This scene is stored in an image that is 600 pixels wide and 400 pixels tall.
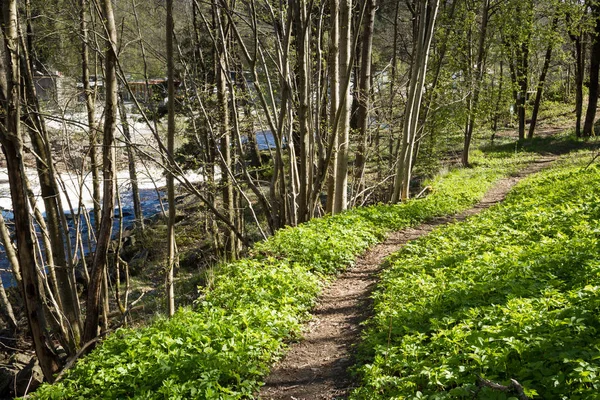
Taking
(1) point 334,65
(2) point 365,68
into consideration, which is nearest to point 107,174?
(1) point 334,65

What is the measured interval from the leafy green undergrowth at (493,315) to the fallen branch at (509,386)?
38mm

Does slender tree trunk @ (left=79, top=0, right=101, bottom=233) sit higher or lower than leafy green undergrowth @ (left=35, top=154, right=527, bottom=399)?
higher

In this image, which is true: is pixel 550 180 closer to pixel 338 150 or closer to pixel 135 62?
pixel 338 150

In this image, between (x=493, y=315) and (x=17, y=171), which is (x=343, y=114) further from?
(x=493, y=315)

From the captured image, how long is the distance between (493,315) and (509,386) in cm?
117

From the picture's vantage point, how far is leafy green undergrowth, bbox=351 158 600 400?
11.2ft

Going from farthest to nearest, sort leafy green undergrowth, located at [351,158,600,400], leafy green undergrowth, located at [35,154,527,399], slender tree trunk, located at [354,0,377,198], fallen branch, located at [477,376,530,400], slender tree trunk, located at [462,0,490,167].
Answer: slender tree trunk, located at [462,0,490,167], slender tree trunk, located at [354,0,377,198], leafy green undergrowth, located at [35,154,527,399], leafy green undergrowth, located at [351,158,600,400], fallen branch, located at [477,376,530,400]

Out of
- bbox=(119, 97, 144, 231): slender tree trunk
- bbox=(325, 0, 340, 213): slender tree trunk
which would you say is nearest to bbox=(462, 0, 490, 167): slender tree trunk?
bbox=(325, 0, 340, 213): slender tree trunk

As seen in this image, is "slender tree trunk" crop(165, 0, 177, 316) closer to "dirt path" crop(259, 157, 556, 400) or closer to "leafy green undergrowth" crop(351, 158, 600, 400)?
"dirt path" crop(259, 157, 556, 400)

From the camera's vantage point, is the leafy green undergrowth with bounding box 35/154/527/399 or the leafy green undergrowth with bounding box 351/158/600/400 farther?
the leafy green undergrowth with bounding box 35/154/527/399

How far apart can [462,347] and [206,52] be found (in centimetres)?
1512

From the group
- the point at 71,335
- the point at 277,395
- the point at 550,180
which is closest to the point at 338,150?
the point at 550,180

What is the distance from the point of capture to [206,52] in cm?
1703

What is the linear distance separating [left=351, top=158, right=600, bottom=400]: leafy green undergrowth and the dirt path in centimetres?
27
